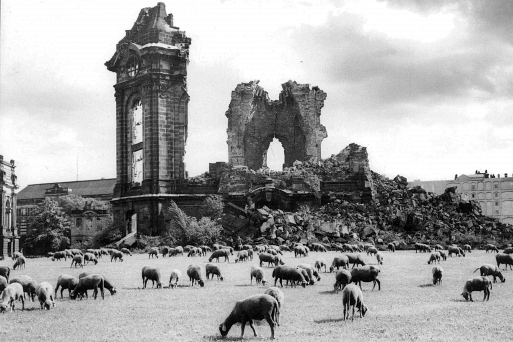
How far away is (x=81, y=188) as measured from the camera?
138750 mm

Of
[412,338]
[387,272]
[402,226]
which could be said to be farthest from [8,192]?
[412,338]

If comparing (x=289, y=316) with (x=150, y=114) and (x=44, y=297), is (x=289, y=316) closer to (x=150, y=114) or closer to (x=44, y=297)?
(x=44, y=297)

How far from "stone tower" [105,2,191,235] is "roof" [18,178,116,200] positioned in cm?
6022

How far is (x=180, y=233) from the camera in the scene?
207ft

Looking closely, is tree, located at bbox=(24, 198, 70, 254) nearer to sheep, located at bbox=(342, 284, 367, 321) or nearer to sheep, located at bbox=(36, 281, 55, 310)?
sheep, located at bbox=(36, 281, 55, 310)

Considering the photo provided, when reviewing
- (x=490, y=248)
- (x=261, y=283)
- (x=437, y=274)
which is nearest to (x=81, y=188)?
(x=490, y=248)

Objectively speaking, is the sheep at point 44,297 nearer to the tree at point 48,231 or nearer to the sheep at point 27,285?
the sheep at point 27,285

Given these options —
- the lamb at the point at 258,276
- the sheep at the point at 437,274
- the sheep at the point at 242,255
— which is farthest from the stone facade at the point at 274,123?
the sheep at the point at 437,274

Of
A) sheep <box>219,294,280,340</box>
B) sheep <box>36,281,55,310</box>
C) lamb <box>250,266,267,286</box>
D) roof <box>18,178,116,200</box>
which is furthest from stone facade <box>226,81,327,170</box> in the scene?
sheep <box>219,294,280,340</box>

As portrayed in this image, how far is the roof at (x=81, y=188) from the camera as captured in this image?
13412 centimetres

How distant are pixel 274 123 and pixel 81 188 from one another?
68.9 metres

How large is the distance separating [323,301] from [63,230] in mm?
77976

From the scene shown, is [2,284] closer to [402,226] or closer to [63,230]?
[402,226]

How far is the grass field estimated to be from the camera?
53.3ft
